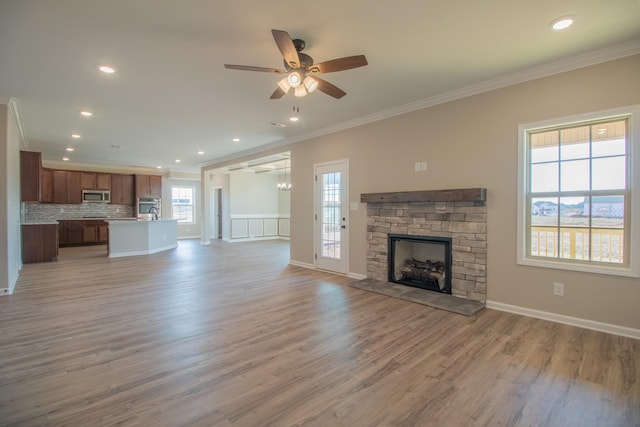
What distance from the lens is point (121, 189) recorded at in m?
10.8

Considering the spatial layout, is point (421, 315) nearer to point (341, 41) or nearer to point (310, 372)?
point (310, 372)

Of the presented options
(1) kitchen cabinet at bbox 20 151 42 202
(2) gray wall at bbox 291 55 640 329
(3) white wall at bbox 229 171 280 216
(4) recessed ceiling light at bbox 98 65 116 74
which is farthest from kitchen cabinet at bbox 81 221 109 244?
(2) gray wall at bbox 291 55 640 329

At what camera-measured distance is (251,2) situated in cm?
230

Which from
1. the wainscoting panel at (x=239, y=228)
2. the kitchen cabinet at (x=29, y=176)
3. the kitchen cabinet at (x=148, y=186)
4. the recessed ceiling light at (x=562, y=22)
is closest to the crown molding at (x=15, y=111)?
the kitchen cabinet at (x=29, y=176)

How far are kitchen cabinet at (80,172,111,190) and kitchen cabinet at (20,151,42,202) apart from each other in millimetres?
4372

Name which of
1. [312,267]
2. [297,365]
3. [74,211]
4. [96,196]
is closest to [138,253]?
[96,196]

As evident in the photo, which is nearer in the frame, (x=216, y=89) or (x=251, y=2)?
(x=251, y=2)

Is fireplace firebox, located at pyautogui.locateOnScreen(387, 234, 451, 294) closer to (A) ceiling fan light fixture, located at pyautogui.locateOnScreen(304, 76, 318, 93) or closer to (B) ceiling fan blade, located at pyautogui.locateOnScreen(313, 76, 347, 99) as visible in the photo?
(B) ceiling fan blade, located at pyautogui.locateOnScreen(313, 76, 347, 99)

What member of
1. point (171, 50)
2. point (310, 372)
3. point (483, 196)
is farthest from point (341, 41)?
point (310, 372)

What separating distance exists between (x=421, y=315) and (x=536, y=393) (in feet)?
4.81

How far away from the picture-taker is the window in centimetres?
1225

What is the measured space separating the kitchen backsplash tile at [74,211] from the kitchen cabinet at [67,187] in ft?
1.06

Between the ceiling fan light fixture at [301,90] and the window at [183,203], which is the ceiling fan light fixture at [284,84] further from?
the window at [183,203]

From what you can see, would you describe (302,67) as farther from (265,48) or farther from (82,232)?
(82,232)
